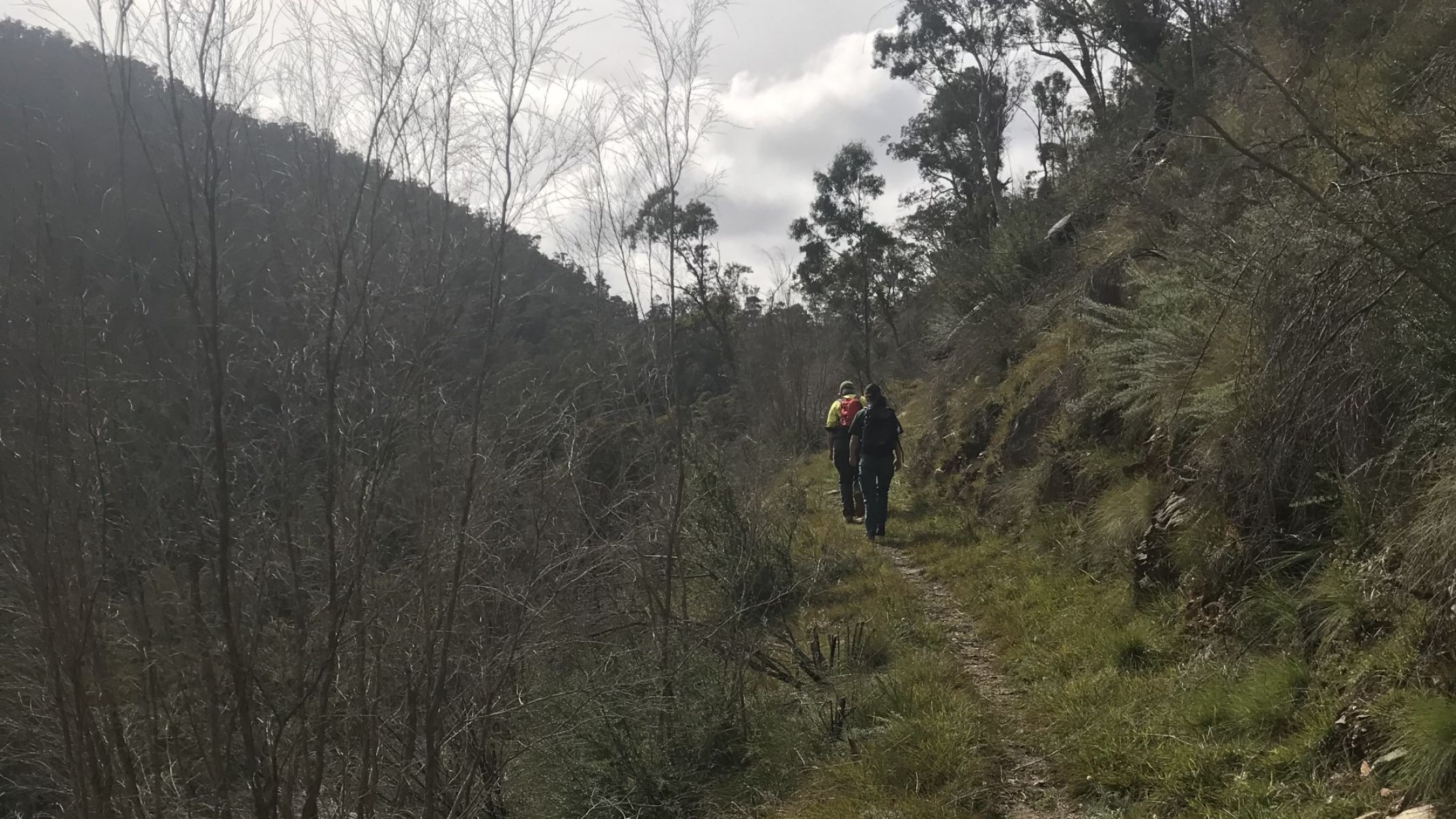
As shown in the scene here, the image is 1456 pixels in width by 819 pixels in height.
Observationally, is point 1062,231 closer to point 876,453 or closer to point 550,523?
point 876,453

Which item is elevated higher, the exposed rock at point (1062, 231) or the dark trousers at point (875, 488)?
the exposed rock at point (1062, 231)

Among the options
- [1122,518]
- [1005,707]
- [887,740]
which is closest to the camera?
[887,740]

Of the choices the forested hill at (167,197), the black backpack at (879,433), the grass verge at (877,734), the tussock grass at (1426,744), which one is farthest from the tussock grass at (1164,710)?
the forested hill at (167,197)

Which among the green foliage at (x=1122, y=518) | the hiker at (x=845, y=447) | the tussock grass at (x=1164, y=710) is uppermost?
the hiker at (x=845, y=447)

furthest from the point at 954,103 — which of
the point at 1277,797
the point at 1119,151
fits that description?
the point at 1277,797

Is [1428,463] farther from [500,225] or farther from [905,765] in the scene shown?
[500,225]

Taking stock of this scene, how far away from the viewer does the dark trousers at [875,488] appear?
27.5ft

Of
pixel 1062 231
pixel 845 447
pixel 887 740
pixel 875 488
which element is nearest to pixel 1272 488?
pixel 887 740

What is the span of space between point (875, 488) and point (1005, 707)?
4210mm

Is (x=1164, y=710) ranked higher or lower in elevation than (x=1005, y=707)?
higher

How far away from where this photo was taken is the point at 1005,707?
4352mm

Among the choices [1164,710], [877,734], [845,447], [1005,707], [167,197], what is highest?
[167,197]

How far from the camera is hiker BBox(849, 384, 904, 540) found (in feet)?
27.2

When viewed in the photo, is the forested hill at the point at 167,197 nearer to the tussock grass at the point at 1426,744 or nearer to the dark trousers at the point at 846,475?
the tussock grass at the point at 1426,744
